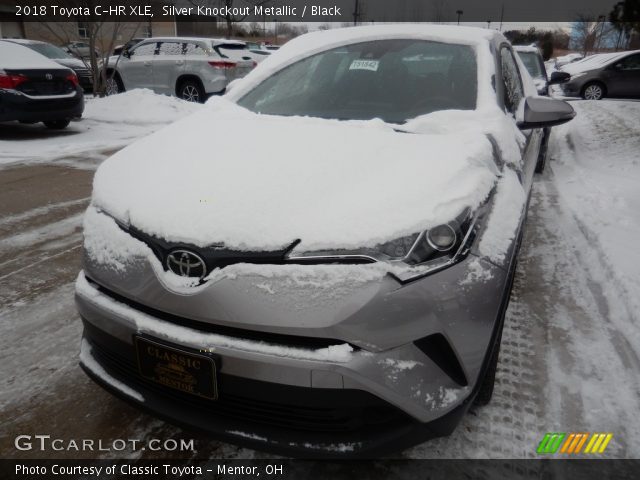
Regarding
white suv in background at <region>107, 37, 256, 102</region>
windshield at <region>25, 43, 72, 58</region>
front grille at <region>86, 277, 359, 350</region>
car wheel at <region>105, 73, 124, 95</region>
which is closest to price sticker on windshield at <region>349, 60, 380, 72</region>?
front grille at <region>86, 277, 359, 350</region>

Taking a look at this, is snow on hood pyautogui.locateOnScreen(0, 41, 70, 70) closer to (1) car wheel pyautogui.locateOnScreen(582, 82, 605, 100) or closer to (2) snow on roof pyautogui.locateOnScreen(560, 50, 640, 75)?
(1) car wheel pyautogui.locateOnScreen(582, 82, 605, 100)

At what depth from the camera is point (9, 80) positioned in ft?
24.2

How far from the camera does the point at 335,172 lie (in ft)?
6.00

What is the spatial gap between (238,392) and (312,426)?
25cm

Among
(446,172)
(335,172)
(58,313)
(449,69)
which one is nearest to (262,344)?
(335,172)

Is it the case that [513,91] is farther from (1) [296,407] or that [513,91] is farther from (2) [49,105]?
(2) [49,105]

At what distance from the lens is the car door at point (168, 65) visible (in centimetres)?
1140

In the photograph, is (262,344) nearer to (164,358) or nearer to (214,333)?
(214,333)

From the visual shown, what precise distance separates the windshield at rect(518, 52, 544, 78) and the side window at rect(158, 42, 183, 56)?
749cm

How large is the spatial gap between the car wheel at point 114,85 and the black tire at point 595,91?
13306mm

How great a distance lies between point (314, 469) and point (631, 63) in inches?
630

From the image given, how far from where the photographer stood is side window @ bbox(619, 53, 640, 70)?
13.7 metres

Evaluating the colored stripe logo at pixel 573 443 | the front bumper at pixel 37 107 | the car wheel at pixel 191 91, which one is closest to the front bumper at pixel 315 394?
the colored stripe logo at pixel 573 443

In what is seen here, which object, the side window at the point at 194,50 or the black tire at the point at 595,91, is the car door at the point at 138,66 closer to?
the side window at the point at 194,50
